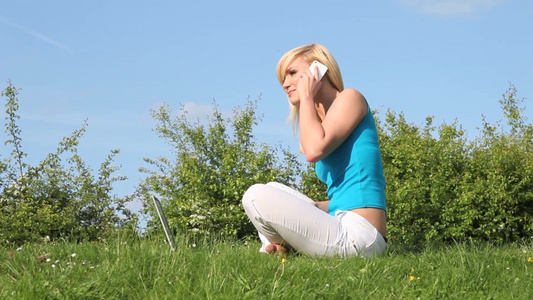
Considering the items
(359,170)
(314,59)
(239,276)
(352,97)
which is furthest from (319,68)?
(239,276)

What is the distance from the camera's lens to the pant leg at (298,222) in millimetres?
4227

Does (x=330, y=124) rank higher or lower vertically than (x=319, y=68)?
lower

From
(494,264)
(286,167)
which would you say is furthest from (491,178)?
(494,264)

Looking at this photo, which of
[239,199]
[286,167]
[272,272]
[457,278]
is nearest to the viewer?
[272,272]

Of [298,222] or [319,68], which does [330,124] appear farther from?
[298,222]

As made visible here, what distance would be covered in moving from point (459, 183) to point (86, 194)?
566 centimetres

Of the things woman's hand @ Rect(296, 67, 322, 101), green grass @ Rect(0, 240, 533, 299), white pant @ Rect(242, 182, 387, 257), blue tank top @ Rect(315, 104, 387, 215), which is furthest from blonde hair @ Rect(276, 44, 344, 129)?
green grass @ Rect(0, 240, 533, 299)

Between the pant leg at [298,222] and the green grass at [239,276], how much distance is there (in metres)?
0.14

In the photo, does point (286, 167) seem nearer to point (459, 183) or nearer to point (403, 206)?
point (403, 206)

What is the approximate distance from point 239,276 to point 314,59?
198cm

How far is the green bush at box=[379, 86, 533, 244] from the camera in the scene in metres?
8.77

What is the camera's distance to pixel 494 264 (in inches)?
175

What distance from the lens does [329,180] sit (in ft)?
15.6

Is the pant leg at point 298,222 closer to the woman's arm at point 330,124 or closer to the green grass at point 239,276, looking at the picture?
the green grass at point 239,276
